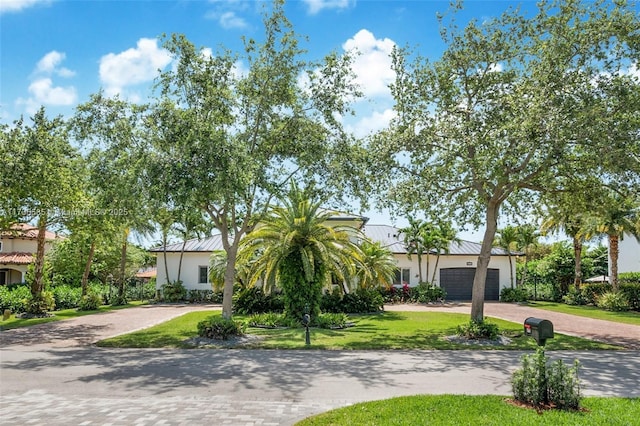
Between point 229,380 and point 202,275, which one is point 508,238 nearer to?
point 202,275

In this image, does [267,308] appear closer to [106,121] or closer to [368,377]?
[106,121]

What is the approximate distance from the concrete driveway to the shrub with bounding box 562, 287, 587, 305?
19.8 m

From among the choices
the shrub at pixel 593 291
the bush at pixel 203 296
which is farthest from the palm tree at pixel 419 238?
the bush at pixel 203 296

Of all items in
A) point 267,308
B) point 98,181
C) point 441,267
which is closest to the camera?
point 98,181

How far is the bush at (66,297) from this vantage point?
26.3m

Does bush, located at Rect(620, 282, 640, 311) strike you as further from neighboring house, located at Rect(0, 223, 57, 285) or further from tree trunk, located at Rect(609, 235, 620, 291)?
neighboring house, located at Rect(0, 223, 57, 285)

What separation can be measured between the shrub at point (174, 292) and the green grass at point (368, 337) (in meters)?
12.5

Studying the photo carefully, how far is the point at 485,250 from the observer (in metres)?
16.2

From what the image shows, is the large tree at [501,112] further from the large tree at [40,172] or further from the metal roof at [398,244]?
the metal roof at [398,244]

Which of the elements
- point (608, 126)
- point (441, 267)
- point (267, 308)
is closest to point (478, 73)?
point (608, 126)

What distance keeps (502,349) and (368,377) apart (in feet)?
17.8

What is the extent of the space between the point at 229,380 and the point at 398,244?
2839 centimetres

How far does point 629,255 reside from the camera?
3972 cm

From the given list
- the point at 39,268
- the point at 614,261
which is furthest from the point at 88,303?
the point at 614,261
